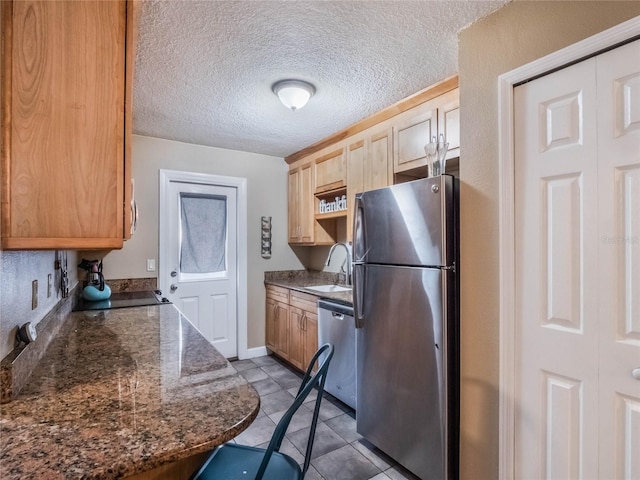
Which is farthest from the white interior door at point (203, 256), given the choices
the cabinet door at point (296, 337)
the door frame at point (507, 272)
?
the door frame at point (507, 272)

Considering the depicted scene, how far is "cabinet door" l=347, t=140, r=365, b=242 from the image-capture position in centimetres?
291

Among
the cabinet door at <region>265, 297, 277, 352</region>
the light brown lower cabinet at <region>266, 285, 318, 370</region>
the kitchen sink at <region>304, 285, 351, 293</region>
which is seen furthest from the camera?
the cabinet door at <region>265, 297, 277, 352</region>

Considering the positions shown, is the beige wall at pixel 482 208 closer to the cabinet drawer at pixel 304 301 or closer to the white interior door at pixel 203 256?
the cabinet drawer at pixel 304 301

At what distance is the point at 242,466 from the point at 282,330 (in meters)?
2.43

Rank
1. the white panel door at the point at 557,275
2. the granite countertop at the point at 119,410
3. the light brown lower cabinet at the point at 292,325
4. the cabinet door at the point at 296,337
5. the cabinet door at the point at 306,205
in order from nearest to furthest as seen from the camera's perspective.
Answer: the granite countertop at the point at 119,410 < the white panel door at the point at 557,275 < the light brown lower cabinet at the point at 292,325 < the cabinet door at the point at 296,337 < the cabinet door at the point at 306,205

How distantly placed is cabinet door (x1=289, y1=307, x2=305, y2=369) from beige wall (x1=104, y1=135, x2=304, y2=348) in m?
0.65

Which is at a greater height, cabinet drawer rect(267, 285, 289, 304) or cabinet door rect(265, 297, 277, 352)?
cabinet drawer rect(267, 285, 289, 304)

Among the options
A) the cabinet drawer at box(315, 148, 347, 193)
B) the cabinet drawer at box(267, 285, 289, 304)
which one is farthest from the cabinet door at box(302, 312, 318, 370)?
the cabinet drawer at box(315, 148, 347, 193)

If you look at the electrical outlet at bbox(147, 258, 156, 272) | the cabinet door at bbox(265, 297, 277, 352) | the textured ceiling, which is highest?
the textured ceiling

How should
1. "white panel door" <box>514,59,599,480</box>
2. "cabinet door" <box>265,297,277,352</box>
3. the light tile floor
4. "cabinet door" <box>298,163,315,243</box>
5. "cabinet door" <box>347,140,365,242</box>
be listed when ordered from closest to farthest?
"white panel door" <box>514,59,599,480</box>, the light tile floor, "cabinet door" <box>347,140,365,242</box>, "cabinet door" <box>298,163,315,243</box>, "cabinet door" <box>265,297,277,352</box>

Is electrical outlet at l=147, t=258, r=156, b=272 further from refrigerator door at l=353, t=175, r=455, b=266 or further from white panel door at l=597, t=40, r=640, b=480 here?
white panel door at l=597, t=40, r=640, b=480

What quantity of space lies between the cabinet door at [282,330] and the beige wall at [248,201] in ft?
1.08

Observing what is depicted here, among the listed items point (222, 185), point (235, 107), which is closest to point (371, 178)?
point (235, 107)

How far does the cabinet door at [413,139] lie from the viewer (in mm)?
2301
